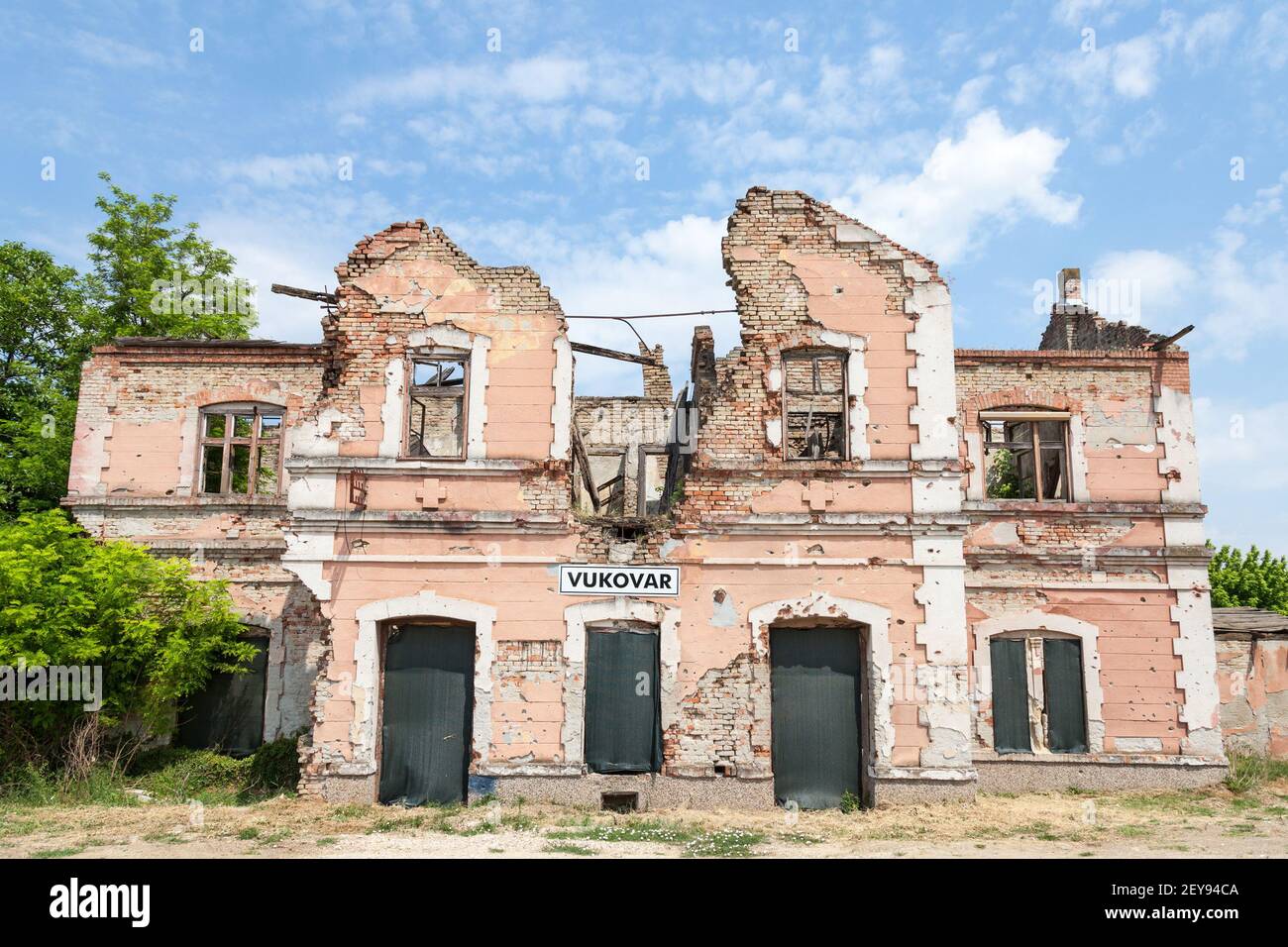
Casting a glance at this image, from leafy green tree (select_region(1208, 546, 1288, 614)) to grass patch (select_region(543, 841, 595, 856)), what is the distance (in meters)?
19.7

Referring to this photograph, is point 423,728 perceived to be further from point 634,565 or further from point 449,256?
point 449,256

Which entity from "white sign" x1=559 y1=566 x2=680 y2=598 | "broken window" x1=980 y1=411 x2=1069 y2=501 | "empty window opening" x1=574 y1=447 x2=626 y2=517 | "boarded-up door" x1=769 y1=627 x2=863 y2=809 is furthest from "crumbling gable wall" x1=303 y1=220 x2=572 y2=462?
"empty window opening" x1=574 y1=447 x2=626 y2=517

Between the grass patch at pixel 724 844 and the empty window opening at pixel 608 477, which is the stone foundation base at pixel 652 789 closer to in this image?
the grass patch at pixel 724 844

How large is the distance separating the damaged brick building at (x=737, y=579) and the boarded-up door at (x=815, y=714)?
0.10 feet

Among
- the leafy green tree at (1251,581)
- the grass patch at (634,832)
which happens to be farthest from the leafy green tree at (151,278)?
the leafy green tree at (1251,581)

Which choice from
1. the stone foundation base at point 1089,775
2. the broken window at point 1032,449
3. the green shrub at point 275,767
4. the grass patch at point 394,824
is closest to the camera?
the grass patch at point 394,824

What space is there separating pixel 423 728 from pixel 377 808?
1.09 meters

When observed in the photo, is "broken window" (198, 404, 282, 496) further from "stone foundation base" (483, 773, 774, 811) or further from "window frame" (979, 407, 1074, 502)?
"window frame" (979, 407, 1074, 502)

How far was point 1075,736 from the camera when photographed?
1352cm

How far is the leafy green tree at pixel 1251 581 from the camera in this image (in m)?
23.0

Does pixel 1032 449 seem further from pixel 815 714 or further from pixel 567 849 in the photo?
pixel 567 849

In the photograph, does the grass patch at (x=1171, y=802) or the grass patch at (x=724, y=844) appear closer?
the grass patch at (x=724, y=844)
